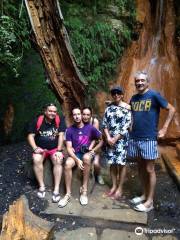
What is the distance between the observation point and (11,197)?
5.45 metres

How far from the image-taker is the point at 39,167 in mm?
5598

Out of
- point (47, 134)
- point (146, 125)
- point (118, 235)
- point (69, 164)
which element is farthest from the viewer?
point (47, 134)

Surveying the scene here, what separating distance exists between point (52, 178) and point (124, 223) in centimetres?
148

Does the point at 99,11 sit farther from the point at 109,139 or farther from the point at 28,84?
the point at 109,139

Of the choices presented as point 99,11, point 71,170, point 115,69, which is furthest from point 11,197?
point 99,11

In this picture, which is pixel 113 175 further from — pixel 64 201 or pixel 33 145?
pixel 33 145

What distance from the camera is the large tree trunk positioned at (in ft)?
A: 17.0

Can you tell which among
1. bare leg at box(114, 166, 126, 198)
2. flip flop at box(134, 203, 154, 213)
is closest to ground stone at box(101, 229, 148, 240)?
flip flop at box(134, 203, 154, 213)

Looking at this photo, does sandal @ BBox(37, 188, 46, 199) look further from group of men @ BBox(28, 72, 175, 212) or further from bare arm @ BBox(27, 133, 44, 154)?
bare arm @ BBox(27, 133, 44, 154)

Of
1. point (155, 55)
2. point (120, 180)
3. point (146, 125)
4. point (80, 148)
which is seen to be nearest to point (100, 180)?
point (120, 180)

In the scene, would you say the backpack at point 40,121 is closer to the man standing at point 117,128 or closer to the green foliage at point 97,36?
the man standing at point 117,128

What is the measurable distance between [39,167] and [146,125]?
1834mm

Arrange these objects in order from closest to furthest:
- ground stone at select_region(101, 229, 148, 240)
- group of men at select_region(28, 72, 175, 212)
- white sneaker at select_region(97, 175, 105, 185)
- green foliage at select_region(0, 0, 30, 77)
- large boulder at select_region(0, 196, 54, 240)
→ large boulder at select_region(0, 196, 54, 240)
ground stone at select_region(101, 229, 148, 240)
group of men at select_region(28, 72, 175, 212)
white sneaker at select_region(97, 175, 105, 185)
green foliage at select_region(0, 0, 30, 77)

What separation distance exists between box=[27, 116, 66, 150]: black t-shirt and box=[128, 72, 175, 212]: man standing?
124cm
